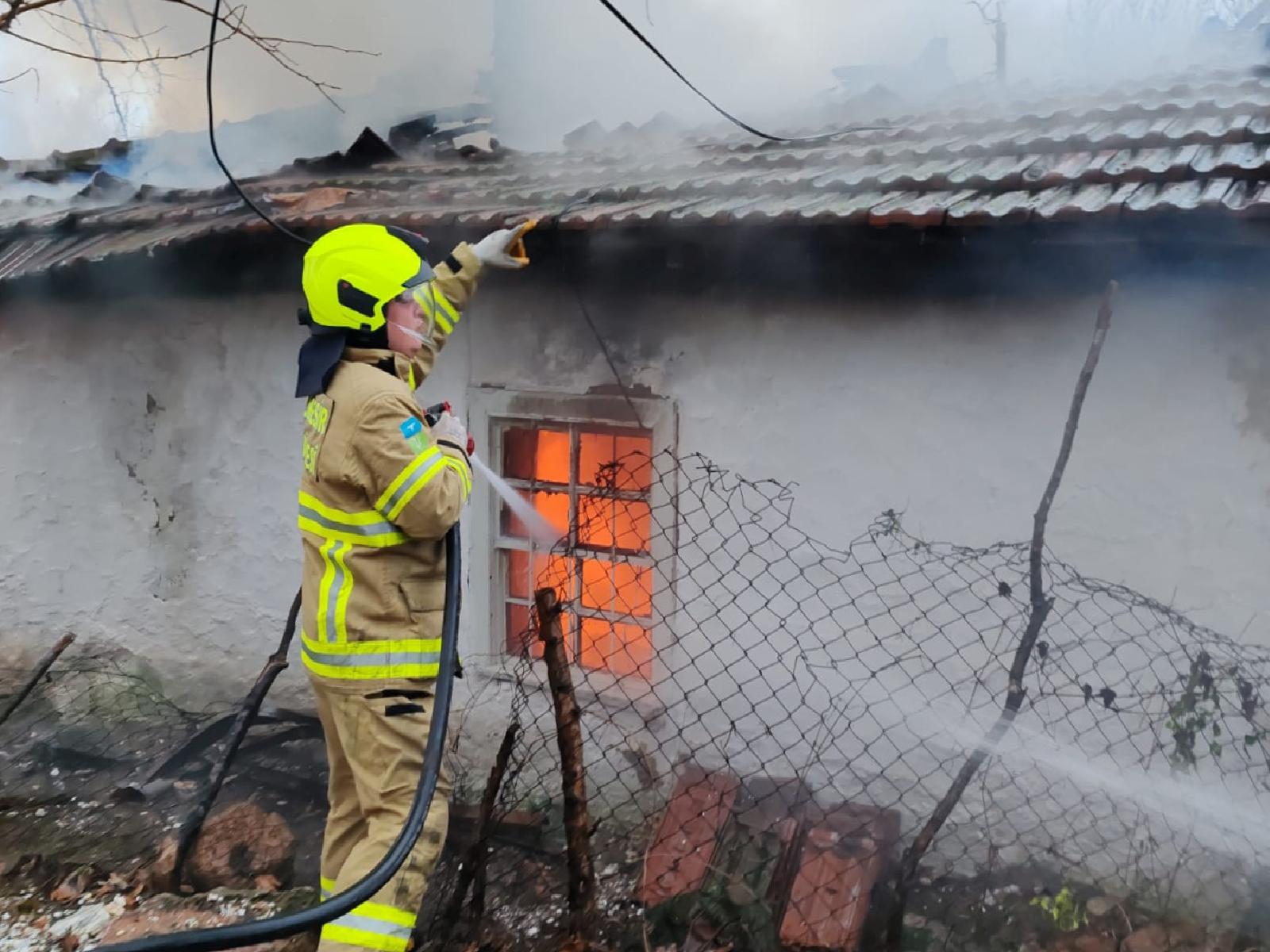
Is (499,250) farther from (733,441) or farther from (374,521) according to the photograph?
(733,441)

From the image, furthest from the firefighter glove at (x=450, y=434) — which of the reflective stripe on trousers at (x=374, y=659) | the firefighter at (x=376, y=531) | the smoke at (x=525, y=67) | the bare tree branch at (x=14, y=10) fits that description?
the smoke at (x=525, y=67)

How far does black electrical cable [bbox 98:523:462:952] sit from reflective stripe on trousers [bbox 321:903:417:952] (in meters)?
0.16

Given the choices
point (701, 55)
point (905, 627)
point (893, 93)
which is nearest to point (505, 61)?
point (701, 55)

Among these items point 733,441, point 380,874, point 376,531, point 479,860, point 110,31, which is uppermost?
point 110,31

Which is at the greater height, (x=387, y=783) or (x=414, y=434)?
(x=414, y=434)

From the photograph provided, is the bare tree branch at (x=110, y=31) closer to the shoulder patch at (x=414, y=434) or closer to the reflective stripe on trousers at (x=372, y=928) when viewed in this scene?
the shoulder patch at (x=414, y=434)

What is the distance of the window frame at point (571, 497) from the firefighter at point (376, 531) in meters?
1.59

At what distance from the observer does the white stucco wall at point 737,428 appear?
12.0 ft

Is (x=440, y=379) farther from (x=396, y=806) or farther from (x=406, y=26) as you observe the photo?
(x=406, y=26)

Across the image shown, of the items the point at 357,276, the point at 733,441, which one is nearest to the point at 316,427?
the point at 357,276

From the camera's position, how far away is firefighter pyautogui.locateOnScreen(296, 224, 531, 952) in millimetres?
2844

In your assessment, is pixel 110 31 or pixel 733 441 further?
pixel 110 31

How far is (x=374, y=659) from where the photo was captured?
2.99 metres

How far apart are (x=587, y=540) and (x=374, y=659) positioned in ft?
6.46
